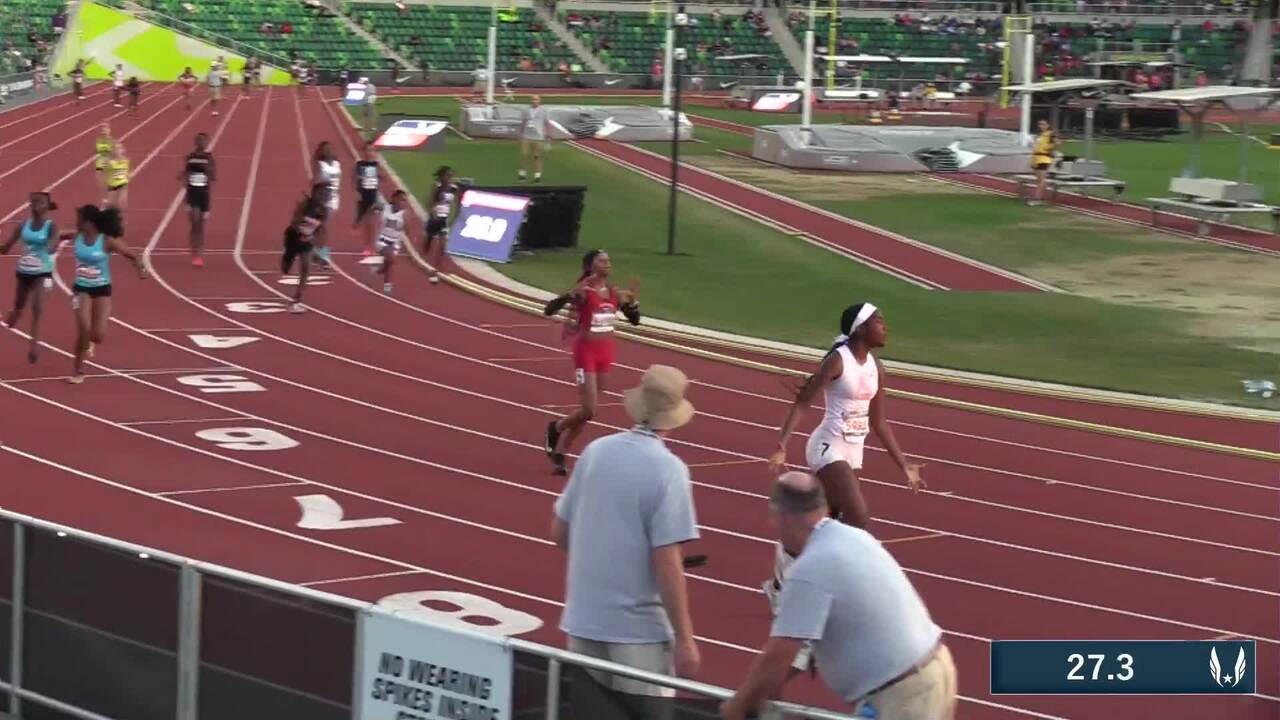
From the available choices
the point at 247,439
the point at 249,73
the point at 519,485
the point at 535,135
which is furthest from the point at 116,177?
the point at 249,73

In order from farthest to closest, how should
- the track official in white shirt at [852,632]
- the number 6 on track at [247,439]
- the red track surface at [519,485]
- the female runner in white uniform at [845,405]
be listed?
the number 6 on track at [247,439] < the red track surface at [519,485] < the female runner in white uniform at [845,405] < the track official in white shirt at [852,632]

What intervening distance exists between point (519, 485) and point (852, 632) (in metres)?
9.77

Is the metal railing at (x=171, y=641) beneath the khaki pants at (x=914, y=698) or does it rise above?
beneath

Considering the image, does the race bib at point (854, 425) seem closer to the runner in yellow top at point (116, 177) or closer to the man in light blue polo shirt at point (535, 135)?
the runner in yellow top at point (116, 177)

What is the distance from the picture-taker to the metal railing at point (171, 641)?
740 centimetres

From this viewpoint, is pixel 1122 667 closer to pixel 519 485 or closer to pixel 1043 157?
pixel 519 485

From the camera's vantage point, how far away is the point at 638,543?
727 centimetres

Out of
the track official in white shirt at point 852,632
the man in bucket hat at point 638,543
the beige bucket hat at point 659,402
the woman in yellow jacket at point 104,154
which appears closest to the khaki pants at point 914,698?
the track official in white shirt at point 852,632

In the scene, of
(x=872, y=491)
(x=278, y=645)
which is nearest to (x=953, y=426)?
(x=872, y=491)

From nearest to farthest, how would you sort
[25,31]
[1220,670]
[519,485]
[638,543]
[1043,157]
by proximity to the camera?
1. [638,543]
2. [1220,670]
3. [519,485]
4. [1043,157]
5. [25,31]

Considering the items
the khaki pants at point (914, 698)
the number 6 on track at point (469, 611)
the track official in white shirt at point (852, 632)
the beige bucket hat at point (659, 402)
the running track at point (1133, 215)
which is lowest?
the running track at point (1133, 215)

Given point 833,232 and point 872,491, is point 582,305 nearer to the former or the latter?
point 872,491

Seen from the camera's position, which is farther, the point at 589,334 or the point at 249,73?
the point at 249,73

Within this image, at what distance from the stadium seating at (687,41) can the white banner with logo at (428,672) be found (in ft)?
274
